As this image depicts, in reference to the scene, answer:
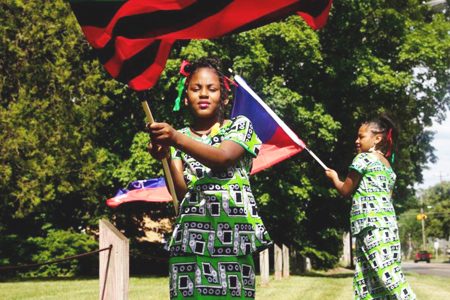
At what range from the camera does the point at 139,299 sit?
14.7 meters

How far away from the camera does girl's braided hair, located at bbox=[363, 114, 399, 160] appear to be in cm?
769

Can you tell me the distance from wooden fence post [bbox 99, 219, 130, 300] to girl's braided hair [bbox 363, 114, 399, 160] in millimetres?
2600

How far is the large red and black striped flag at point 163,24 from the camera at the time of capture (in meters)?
4.50

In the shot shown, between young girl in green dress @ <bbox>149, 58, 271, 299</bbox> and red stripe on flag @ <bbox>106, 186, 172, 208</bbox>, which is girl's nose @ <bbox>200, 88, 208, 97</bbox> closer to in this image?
young girl in green dress @ <bbox>149, 58, 271, 299</bbox>

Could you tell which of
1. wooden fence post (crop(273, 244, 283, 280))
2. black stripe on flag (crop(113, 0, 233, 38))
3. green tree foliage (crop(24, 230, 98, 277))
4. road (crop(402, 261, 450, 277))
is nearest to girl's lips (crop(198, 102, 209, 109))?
black stripe on flag (crop(113, 0, 233, 38))

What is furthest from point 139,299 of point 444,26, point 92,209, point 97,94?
point 444,26

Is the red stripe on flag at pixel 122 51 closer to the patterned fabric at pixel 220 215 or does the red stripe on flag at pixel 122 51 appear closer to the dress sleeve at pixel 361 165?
the patterned fabric at pixel 220 215

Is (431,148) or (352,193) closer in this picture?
(352,193)

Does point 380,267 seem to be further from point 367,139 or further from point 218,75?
point 218,75

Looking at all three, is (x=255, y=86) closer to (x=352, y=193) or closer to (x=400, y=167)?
(x=400, y=167)

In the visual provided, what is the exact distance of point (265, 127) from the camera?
935cm

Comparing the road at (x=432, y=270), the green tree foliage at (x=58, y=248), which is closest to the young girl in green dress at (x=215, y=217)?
the green tree foliage at (x=58, y=248)

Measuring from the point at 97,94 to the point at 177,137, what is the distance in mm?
23844

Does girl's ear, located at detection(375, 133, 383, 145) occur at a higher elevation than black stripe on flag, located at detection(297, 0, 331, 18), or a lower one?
lower
